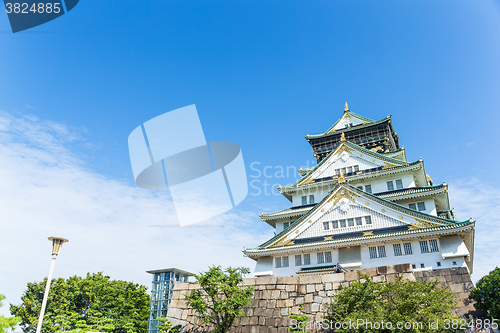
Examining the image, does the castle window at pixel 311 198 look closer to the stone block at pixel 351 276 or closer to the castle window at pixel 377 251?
the castle window at pixel 377 251

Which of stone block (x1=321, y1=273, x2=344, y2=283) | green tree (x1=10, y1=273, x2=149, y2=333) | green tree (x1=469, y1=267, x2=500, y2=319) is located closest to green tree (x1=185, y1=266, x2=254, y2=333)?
stone block (x1=321, y1=273, x2=344, y2=283)

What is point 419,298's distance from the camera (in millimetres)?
10500

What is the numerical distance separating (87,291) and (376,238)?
2782cm

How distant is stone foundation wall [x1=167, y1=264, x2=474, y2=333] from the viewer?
43.1 ft

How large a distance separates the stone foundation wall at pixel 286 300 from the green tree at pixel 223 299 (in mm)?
927

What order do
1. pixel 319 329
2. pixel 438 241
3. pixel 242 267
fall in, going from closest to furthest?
pixel 319 329, pixel 242 267, pixel 438 241

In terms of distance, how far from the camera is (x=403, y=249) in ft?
75.2

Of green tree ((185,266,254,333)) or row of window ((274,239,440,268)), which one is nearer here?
green tree ((185,266,254,333))

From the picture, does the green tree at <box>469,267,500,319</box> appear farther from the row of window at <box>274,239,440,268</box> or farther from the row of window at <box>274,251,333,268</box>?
the row of window at <box>274,251,333,268</box>

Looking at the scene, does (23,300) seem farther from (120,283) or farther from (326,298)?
(326,298)

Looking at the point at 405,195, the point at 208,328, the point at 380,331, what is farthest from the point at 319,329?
the point at 405,195

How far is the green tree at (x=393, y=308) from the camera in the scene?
10008 millimetres

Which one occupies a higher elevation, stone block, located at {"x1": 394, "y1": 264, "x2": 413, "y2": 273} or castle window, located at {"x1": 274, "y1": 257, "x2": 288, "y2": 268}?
castle window, located at {"x1": 274, "y1": 257, "x2": 288, "y2": 268}

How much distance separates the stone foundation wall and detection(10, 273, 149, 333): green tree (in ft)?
55.1
